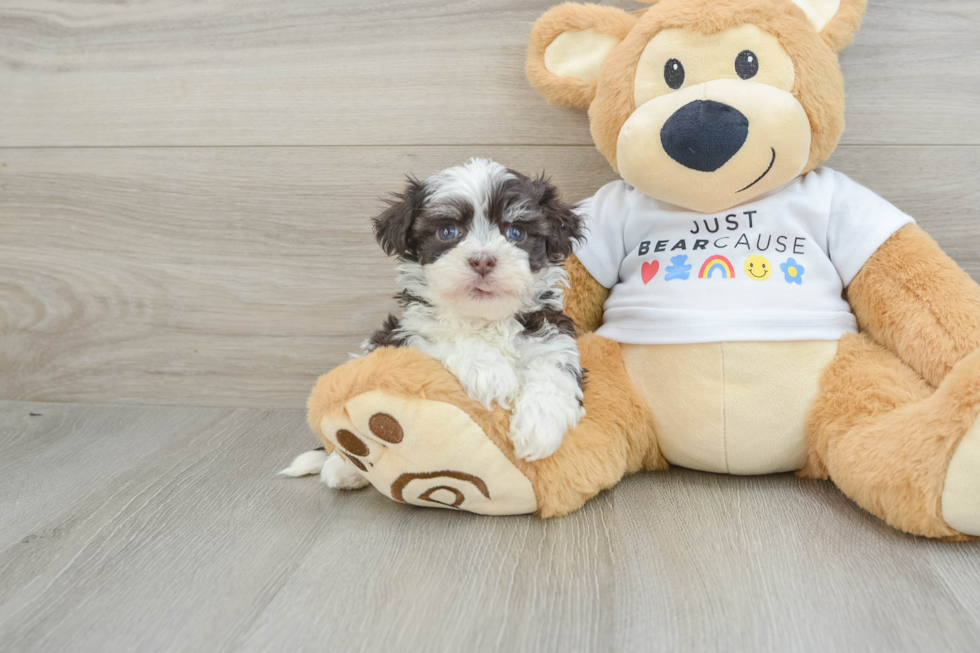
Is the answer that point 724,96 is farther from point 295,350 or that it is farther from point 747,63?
point 295,350

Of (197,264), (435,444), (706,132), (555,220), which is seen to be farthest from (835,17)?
(197,264)

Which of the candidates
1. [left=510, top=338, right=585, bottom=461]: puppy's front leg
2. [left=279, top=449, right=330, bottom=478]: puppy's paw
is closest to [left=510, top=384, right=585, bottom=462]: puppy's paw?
[left=510, top=338, right=585, bottom=461]: puppy's front leg

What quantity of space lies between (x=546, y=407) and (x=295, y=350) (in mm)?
836

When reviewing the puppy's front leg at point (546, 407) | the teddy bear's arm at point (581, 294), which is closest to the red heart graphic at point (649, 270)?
the teddy bear's arm at point (581, 294)

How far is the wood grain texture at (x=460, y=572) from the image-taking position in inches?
32.1

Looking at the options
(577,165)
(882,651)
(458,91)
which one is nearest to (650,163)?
(577,165)

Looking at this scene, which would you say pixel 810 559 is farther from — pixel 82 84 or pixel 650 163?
pixel 82 84

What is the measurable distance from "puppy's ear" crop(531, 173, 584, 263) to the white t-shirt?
0.55 feet

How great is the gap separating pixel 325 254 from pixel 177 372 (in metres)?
0.49

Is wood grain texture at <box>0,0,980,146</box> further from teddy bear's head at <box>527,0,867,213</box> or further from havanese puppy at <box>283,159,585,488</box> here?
havanese puppy at <box>283,159,585,488</box>

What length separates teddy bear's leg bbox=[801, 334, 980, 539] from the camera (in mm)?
938

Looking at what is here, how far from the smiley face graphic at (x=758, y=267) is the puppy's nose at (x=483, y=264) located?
46 cm

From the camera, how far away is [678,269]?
4.06ft

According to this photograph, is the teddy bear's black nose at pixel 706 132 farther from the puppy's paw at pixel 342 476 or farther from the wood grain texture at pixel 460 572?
the puppy's paw at pixel 342 476
